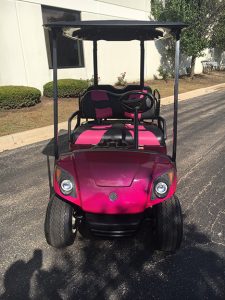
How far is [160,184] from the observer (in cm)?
272

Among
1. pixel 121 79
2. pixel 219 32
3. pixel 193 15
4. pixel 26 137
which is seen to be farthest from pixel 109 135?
pixel 219 32

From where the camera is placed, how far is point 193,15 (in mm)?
17016

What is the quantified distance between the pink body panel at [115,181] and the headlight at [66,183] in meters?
0.03

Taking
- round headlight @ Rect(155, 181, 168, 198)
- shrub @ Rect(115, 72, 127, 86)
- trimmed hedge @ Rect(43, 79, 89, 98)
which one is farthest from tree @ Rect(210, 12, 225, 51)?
round headlight @ Rect(155, 181, 168, 198)

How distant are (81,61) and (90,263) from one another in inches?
484

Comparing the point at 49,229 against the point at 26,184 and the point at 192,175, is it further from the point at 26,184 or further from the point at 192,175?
the point at 192,175

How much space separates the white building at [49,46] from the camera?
10906 millimetres

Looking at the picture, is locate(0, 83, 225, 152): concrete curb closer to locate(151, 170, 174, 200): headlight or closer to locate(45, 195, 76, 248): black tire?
locate(45, 195, 76, 248): black tire

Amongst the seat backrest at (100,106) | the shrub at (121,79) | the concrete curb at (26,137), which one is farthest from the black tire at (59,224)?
the shrub at (121,79)

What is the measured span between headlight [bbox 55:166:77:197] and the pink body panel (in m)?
0.03

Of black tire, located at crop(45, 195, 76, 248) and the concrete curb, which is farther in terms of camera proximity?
the concrete curb

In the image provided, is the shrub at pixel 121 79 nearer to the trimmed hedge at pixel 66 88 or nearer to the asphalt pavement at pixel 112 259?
the trimmed hedge at pixel 66 88

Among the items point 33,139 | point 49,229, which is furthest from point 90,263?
point 33,139

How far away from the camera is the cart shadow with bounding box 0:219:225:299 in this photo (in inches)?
99.8
